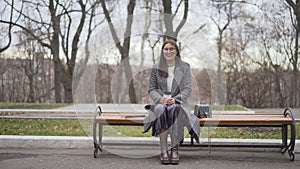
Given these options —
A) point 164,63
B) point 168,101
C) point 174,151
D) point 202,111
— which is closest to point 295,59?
point 202,111

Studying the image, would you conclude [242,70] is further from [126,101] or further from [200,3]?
[126,101]

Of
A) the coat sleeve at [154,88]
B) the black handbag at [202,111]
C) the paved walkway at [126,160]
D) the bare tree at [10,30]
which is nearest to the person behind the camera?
the paved walkway at [126,160]

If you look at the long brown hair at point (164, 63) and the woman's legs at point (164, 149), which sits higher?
the long brown hair at point (164, 63)

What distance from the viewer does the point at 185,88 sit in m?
4.90

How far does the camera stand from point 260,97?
1232 cm

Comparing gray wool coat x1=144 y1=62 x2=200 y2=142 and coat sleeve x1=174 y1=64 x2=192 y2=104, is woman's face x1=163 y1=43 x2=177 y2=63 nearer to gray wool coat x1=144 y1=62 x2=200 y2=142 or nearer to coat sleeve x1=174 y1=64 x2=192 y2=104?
gray wool coat x1=144 y1=62 x2=200 y2=142

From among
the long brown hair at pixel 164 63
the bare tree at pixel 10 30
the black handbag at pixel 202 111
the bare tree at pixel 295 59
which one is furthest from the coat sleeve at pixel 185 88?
the bare tree at pixel 10 30

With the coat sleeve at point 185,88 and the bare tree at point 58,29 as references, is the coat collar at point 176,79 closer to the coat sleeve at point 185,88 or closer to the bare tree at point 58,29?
the coat sleeve at point 185,88

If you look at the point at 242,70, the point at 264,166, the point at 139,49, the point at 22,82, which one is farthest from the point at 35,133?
the point at 22,82

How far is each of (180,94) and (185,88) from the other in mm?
108

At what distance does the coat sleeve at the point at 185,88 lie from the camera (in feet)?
15.8

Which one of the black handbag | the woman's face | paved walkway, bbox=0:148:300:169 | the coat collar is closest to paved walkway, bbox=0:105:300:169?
paved walkway, bbox=0:148:300:169

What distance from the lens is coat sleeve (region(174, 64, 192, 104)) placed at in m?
4.82

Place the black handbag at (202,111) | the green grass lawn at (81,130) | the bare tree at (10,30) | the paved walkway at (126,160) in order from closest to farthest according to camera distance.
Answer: the paved walkway at (126,160), the black handbag at (202,111), the green grass lawn at (81,130), the bare tree at (10,30)
